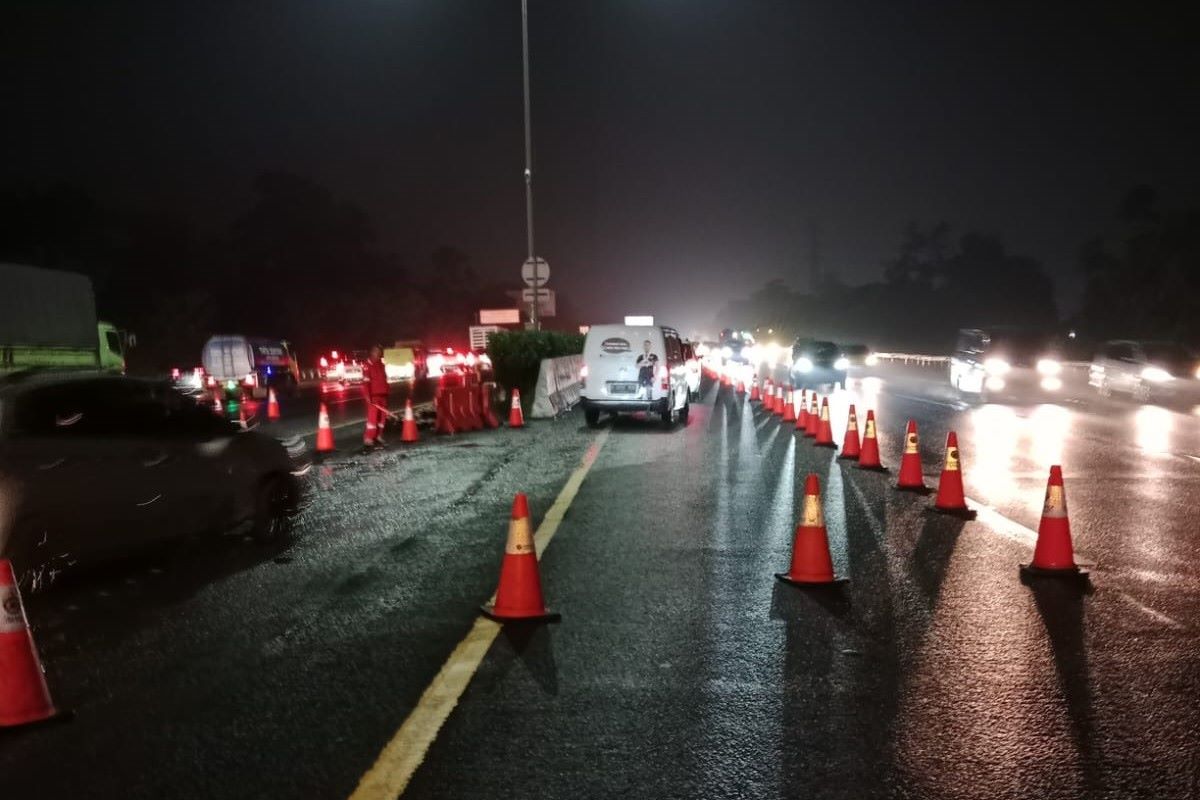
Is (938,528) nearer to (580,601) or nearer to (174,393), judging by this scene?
(580,601)

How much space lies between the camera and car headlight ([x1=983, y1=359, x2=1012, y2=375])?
31.9 metres

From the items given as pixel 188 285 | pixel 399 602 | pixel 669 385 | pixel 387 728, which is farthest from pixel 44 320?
pixel 188 285

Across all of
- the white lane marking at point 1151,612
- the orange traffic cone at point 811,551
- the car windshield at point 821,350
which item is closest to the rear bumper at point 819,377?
the car windshield at point 821,350

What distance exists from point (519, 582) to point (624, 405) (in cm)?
1443

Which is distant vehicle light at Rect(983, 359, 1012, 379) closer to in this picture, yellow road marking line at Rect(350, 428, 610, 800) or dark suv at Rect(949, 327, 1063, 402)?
dark suv at Rect(949, 327, 1063, 402)

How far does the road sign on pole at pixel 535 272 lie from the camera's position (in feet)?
107

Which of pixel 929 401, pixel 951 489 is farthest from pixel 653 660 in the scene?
pixel 929 401

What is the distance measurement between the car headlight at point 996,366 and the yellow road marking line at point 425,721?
89.7ft

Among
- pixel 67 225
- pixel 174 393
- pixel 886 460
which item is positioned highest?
pixel 67 225

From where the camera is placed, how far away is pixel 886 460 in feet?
50.6

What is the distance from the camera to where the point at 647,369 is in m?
20.9

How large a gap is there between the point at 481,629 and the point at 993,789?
3.19 metres

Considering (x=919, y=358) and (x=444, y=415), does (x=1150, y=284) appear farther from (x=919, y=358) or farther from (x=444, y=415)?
(x=444, y=415)

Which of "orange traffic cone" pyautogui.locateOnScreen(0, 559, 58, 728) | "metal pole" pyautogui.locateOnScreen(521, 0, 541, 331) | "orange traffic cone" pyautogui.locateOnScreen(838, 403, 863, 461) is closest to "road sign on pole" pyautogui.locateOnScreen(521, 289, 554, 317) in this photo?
"metal pole" pyautogui.locateOnScreen(521, 0, 541, 331)
